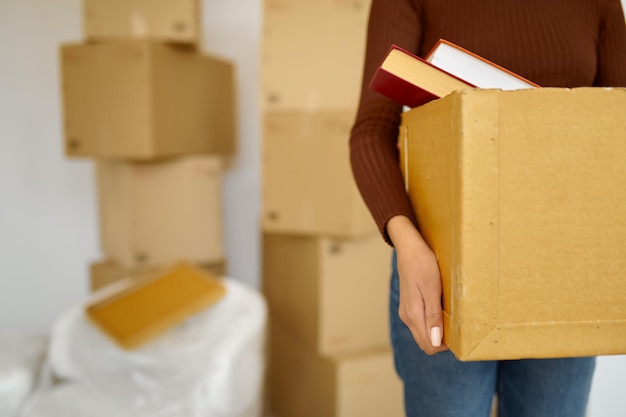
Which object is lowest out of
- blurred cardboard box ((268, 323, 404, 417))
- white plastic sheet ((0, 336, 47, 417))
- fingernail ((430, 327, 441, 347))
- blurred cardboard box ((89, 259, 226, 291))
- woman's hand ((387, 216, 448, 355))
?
blurred cardboard box ((268, 323, 404, 417))

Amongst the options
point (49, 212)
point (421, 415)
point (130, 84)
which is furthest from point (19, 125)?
point (421, 415)

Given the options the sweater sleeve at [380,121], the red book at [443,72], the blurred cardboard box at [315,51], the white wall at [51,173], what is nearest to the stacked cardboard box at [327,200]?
the blurred cardboard box at [315,51]

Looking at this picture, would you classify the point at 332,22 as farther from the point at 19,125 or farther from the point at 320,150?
the point at 19,125

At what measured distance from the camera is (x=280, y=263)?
1.86 meters

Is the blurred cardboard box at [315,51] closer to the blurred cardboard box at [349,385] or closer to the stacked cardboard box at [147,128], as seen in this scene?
the stacked cardboard box at [147,128]

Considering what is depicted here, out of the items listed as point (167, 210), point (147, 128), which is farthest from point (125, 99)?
point (167, 210)

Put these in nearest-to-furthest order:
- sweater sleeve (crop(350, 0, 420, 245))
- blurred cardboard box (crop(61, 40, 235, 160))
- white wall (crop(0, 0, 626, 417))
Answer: sweater sleeve (crop(350, 0, 420, 245)), blurred cardboard box (crop(61, 40, 235, 160)), white wall (crop(0, 0, 626, 417))

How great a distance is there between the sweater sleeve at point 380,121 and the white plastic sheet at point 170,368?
0.76 metres

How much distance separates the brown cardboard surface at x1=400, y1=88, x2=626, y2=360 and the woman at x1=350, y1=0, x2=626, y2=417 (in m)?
0.15

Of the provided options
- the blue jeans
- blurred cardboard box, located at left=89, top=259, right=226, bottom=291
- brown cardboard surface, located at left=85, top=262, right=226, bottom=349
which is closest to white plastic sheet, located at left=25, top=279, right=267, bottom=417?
brown cardboard surface, located at left=85, top=262, right=226, bottom=349

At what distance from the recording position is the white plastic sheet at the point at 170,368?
1256 mm

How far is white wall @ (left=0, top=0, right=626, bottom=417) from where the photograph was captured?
2090 mm

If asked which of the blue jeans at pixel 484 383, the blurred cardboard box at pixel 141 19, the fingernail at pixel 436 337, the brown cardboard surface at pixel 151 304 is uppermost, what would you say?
the blurred cardboard box at pixel 141 19

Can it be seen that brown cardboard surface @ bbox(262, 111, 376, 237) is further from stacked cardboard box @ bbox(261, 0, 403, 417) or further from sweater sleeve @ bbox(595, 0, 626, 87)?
sweater sleeve @ bbox(595, 0, 626, 87)
